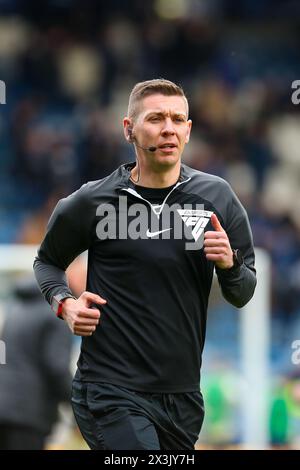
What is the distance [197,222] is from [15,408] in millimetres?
3086

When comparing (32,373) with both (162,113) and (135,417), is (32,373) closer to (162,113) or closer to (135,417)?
(135,417)

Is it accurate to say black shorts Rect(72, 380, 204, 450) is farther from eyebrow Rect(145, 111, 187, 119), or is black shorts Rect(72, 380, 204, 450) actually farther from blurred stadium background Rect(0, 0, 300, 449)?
blurred stadium background Rect(0, 0, 300, 449)

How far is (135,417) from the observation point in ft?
15.3

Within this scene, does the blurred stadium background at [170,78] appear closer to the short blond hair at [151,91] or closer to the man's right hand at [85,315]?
the short blond hair at [151,91]

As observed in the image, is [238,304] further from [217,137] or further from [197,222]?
[217,137]

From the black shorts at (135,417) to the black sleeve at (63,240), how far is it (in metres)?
0.49

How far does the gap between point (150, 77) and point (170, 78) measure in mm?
286

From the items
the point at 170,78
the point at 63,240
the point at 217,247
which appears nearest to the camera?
the point at 217,247

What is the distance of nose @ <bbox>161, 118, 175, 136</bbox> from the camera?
4820 millimetres

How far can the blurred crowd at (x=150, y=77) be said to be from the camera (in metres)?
14.1

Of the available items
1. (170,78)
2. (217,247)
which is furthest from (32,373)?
(170,78)

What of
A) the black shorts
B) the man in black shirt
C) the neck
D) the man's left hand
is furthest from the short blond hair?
the black shorts

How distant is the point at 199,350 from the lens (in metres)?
4.93

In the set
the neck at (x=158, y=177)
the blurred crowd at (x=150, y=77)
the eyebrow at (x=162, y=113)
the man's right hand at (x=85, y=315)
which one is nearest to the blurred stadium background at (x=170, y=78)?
the blurred crowd at (x=150, y=77)
